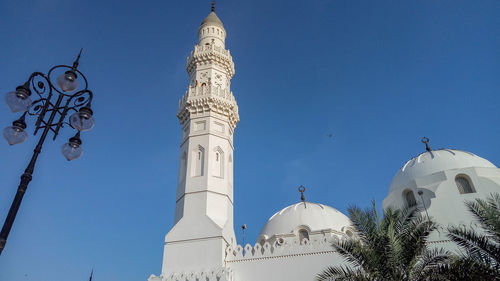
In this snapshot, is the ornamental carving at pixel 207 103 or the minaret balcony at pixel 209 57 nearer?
the ornamental carving at pixel 207 103

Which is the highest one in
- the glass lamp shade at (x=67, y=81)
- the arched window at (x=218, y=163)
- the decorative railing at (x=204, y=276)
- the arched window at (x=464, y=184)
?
the arched window at (x=218, y=163)

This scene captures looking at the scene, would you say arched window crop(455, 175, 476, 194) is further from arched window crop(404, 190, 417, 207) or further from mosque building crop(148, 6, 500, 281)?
arched window crop(404, 190, 417, 207)

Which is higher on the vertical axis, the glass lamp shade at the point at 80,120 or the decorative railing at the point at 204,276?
the decorative railing at the point at 204,276

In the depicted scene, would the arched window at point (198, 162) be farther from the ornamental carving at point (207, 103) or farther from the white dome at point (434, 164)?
the white dome at point (434, 164)

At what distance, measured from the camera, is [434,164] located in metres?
17.5

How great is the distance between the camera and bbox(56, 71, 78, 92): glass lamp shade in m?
5.88

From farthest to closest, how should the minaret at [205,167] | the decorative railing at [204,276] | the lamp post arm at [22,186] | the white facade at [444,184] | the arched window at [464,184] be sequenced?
1. the arched window at [464,184]
2. the white facade at [444,184]
3. the minaret at [205,167]
4. the decorative railing at [204,276]
5. the lamp post arm at [22,186]

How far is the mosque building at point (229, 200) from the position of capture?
13.0 metres

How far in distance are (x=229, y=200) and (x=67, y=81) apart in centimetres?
1024

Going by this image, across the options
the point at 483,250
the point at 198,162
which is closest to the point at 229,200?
the point at 198,162

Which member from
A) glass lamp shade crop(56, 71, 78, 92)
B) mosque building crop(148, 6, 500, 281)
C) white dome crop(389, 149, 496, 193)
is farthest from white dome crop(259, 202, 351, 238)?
glass lamp shade crop(56, 71, 78, 92)

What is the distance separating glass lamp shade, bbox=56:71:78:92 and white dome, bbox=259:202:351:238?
14.0 metres

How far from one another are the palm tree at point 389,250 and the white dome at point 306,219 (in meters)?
8.58

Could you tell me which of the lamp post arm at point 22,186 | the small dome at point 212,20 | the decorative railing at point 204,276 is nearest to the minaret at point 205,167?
the decorative railing at point 204,276
